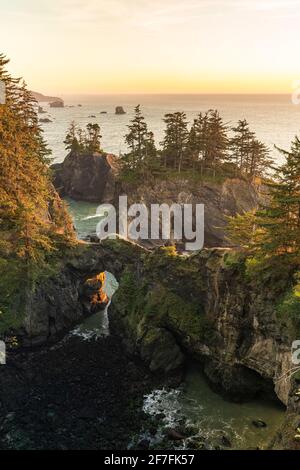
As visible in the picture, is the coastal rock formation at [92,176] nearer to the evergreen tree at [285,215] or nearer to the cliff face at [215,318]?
the cliff face at [215,318]

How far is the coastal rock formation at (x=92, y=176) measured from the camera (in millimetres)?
94625

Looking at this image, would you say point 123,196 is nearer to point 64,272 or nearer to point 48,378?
point 64,272

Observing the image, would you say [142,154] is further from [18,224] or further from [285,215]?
[285,215]

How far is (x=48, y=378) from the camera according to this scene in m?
36.2

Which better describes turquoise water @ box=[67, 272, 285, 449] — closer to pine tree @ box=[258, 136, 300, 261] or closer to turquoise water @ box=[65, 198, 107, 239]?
pine tree @ box=[258, 136, 300, 261]

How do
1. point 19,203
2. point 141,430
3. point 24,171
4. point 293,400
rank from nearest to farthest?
1. point 293,400
2. point 141,430
3. point 19,203
4. point 24,171

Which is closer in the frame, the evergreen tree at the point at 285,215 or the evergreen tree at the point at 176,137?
the evergreen tree at the point at 285,215

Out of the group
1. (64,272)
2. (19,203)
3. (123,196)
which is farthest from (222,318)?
(123,196)

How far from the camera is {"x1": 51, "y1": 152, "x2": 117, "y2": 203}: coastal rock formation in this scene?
310 feet

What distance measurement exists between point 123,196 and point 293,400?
51.2 m

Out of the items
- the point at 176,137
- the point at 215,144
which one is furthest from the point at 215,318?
the point at 215,144

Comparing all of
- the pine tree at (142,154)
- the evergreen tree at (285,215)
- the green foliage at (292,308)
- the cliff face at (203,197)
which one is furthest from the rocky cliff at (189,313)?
the pine tree at (142,154)

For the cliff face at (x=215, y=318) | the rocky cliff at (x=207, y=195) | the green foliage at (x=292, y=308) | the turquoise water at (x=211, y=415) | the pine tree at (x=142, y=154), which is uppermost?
the pine tree at (x=142, y=154)

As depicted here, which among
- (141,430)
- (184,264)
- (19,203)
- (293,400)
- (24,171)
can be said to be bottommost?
(141,430)
